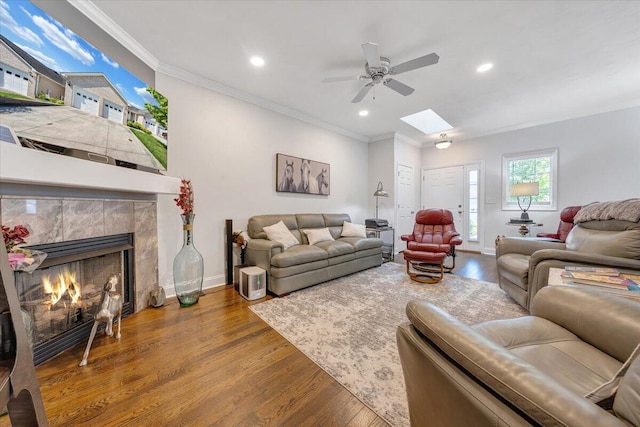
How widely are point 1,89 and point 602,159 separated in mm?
7185

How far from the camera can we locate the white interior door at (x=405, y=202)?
5.48 m

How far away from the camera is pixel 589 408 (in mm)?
480

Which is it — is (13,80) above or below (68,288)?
above

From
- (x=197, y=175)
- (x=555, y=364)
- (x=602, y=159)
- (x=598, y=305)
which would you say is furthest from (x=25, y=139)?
(x=602, y=159)

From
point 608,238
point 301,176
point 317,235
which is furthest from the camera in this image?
point 301,176

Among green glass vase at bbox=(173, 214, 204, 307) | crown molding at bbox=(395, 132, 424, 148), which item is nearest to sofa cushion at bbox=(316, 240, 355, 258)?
green glass vase at bbox=(173, 214, 204, 307)

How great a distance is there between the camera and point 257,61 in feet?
8.73

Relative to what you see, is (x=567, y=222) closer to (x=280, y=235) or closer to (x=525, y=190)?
(x=525, y=190)

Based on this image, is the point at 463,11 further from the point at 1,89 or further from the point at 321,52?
the point at 1,89

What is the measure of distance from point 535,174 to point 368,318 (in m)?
4.93

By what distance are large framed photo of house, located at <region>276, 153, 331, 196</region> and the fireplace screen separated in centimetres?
237

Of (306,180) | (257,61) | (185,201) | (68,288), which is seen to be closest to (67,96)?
Answer: (185,201)

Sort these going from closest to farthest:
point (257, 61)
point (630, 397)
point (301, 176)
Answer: point (630, 397) → point (257, 61) → point (301, 176)

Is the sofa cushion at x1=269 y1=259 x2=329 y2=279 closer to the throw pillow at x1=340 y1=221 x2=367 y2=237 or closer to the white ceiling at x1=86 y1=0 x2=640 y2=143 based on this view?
the throw pillow at x1=340 y1=221 x2=367 y2=237
